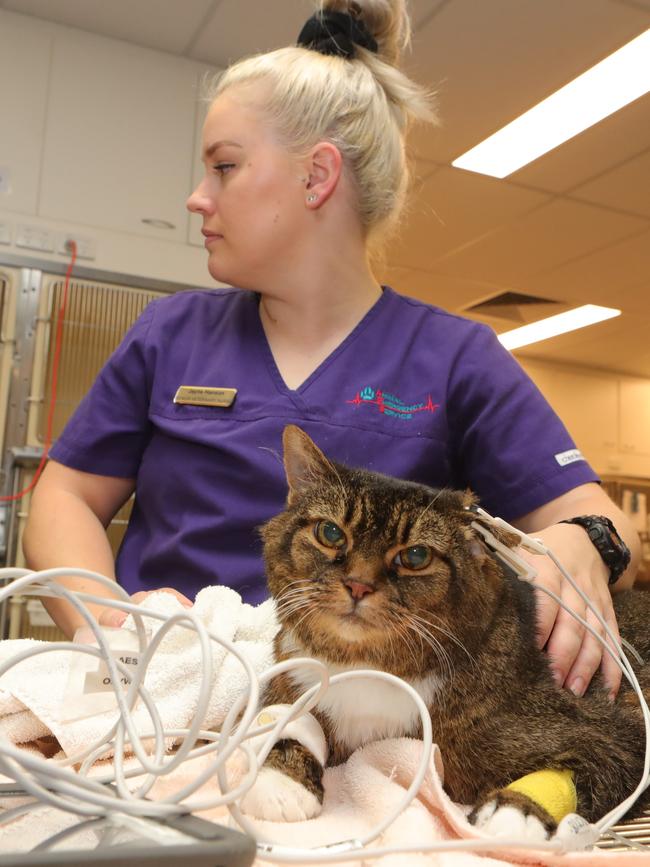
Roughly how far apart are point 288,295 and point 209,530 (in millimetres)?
369

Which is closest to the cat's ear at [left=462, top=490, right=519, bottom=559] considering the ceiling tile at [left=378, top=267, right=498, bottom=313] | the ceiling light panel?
the ceiling light panel

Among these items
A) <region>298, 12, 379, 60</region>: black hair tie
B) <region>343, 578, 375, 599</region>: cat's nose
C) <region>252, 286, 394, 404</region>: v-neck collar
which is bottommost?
<region>343, 578, 375, 599</region>: cat's nose

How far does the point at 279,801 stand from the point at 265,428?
574mm

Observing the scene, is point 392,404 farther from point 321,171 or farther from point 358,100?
point 358,100

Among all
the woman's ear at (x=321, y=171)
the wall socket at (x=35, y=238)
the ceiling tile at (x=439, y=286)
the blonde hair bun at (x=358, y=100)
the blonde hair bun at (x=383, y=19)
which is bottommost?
the woman's ear at (x=321, y=171)

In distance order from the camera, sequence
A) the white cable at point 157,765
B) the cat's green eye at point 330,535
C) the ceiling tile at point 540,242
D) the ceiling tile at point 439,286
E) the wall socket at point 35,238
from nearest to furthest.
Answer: the white cable at point 157,765
the cat's green eye at point 330,535
the wall socket at point 35,238
the ceiling tile at point 540,242
the ceiling tile at point 439,286

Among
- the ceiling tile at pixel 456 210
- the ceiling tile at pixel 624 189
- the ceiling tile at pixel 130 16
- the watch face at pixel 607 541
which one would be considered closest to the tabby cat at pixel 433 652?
the watch face at pixel 607 541

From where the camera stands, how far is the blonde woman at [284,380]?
3.44 ft

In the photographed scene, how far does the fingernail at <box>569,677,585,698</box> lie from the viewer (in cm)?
73

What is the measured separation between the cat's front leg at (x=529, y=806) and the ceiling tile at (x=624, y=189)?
11.0 feet

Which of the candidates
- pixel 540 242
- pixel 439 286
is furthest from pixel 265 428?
pixel 439 286

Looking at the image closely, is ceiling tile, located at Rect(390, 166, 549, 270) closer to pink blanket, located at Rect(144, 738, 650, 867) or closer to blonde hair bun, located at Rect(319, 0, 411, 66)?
blonde hair bun, located at Rect(319, 0, 411, 66)

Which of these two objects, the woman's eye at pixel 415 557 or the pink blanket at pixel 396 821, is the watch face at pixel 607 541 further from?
the pink blanket at pixel 396 821

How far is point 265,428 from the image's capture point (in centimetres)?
106
